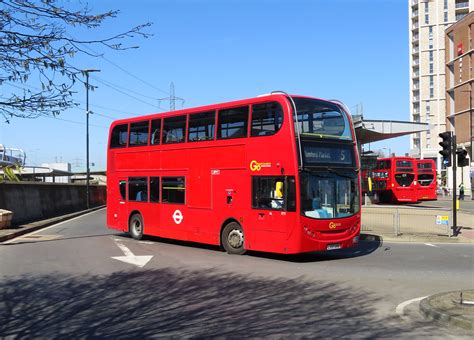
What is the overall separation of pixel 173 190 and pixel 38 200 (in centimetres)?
1446

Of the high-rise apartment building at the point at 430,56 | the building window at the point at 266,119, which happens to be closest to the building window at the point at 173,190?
the building window at the point at 266,119

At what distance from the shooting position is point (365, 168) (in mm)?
29641

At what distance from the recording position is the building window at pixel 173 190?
14.5m

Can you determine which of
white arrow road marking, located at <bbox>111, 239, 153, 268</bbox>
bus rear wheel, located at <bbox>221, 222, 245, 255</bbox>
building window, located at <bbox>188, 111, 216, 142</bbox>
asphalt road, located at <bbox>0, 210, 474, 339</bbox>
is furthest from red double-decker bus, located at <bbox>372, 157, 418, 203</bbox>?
white arrow road marking, located at <bbox>111, 239, 153, 268</bbox>

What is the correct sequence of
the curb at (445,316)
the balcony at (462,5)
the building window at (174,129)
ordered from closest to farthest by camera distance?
the curb at (445,316)
the building window at (174,129)
the balcony at (462,5)

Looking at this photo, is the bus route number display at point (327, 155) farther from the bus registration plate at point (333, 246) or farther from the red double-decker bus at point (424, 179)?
the red double-decker bus at point (424, 179)

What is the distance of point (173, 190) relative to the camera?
48.9 feet

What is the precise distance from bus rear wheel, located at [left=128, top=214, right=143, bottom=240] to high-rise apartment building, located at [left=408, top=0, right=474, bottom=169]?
327 ft

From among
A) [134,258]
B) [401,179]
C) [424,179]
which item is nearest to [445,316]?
[134,258]

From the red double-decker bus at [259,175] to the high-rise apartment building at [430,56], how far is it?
330 feet

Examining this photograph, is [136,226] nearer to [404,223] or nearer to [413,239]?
[413,239]

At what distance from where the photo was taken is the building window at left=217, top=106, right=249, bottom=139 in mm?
12648

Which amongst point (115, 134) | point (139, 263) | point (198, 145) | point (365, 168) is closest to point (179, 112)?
point (198, 145)

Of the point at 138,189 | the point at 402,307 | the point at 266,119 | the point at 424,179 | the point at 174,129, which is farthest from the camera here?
the point at 424,179
